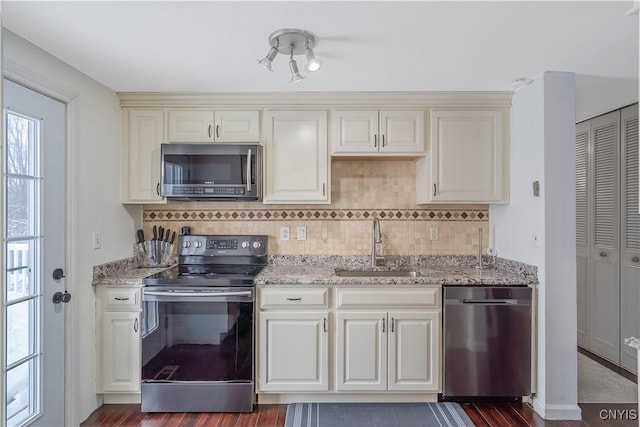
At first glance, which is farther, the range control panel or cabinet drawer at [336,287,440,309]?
the range control panel

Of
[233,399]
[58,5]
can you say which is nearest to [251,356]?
[233,399]

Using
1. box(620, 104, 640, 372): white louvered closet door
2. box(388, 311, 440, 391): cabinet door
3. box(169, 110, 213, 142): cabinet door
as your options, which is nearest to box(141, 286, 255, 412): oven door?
box(388, 311, 440, 391): cabinet door

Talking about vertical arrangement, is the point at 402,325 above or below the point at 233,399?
above

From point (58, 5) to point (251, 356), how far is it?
6.86 feet

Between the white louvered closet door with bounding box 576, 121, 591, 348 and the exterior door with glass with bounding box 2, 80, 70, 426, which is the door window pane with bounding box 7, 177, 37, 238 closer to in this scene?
the exterior door with glass with bounding box 2, 80, 70, 426

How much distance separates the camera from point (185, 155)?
261 centimetres

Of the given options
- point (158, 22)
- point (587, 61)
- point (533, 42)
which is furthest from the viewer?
point (587, 61)

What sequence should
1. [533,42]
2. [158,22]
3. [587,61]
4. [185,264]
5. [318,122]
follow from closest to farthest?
[158,22] < [533,42] < [587,61] < [318,122] < [185,264]

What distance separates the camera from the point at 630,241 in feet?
9.39

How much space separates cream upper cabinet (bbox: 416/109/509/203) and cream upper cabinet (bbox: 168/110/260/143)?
1.32 metres

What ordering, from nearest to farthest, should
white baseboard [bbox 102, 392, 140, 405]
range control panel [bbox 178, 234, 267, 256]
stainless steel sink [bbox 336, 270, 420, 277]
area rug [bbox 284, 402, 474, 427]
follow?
area rug [bbox 284, 402, 474, 427], white baseboard [bbox 102, 392, 140, 405], stainless steel sink [bbox 336, 270, 420, 277], range control panel [bbox 178, 234, 267, 256]

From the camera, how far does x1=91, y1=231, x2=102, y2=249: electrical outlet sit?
2356 millimetres

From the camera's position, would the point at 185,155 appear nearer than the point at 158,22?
No

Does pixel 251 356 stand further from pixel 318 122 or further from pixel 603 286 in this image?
pixel 603 286
